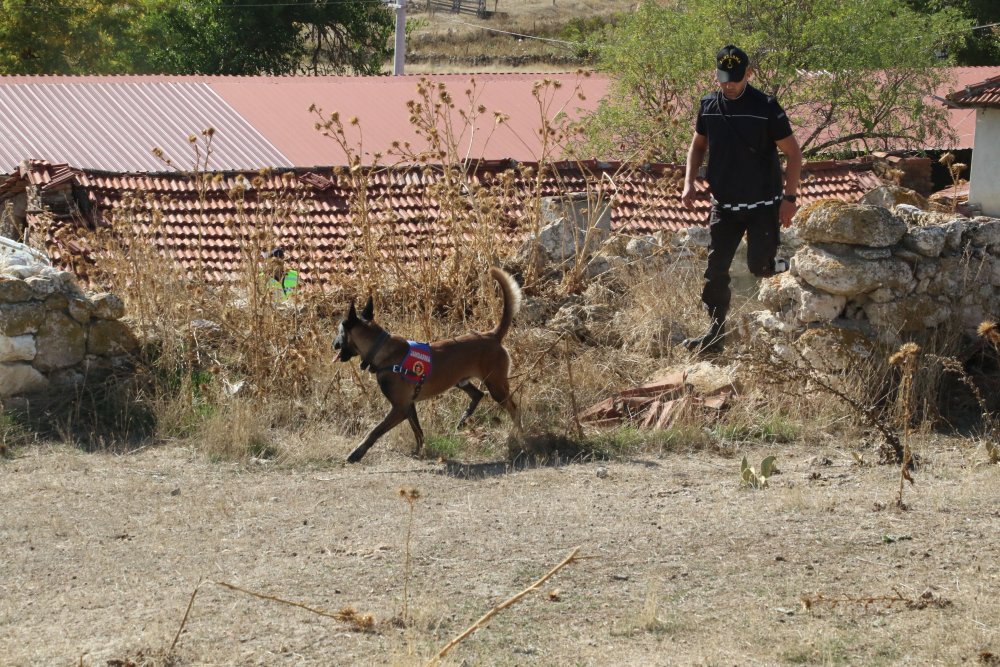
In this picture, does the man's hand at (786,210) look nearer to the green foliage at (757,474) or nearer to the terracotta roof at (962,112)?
the green foliage at (757,474)

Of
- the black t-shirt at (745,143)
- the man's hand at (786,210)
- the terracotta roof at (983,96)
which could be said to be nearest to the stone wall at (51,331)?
the black t-shirt at (745,143)

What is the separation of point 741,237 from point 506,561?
3706mm

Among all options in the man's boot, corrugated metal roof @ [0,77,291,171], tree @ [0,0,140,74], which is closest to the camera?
the man's boot

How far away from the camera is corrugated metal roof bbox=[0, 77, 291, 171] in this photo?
17.1 m

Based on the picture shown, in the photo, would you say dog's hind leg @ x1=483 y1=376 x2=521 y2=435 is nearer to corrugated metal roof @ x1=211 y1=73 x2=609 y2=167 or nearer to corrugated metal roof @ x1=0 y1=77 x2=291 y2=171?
corrugated metal roof @ x1=211 y1=73 x2=609 y2=167

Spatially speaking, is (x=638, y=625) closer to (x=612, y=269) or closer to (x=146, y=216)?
(x=612, y=269)

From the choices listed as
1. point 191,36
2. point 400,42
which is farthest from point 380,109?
point 191,36

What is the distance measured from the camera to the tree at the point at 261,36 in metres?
34.0

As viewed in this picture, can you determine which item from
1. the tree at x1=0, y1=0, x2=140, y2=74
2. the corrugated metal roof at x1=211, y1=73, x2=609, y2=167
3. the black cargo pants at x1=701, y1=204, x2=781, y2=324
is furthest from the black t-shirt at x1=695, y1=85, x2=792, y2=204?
the tree at x1=0, y1=0, x2=140, y2=74

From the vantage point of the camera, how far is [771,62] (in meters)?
17.7

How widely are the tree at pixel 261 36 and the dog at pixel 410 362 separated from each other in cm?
2738

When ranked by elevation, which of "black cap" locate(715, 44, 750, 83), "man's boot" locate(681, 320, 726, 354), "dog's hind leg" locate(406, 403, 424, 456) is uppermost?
"black cap" locate(715, 44, 750, 83)

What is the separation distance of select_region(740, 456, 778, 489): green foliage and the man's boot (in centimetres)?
202

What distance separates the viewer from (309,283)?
402 inches
